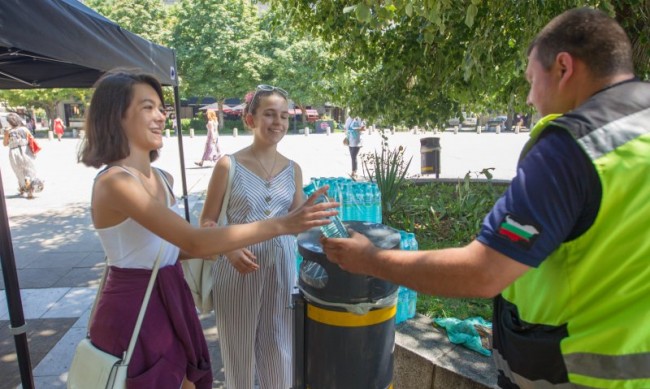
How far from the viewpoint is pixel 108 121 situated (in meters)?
1.71

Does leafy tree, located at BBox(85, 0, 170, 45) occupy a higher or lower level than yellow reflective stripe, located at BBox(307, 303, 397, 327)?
higher

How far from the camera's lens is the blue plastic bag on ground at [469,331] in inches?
108

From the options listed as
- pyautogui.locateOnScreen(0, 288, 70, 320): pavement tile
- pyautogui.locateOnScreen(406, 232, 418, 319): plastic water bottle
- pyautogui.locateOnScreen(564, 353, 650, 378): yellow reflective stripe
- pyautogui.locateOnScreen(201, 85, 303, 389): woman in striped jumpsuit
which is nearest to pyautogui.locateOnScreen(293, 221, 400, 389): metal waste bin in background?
pyautogui.locateOnScreen(201, 85, 303, 389): woman in striped jumpsuit

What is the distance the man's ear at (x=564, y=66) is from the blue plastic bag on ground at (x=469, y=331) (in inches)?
76.0

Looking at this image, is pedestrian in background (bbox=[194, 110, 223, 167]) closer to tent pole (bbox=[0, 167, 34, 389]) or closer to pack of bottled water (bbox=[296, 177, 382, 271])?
pack of bottled water (bbox=[296, 177, 382, 271])

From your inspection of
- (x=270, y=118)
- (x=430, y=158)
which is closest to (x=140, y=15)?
(x=430, y=158)

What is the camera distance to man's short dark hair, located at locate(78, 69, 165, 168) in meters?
1.69

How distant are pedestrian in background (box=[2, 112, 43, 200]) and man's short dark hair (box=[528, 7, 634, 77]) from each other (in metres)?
10.6

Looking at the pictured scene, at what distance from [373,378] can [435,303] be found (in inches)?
71.4

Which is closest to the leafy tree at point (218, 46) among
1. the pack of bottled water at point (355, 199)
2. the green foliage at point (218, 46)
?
the green foliage at point (218, 46)

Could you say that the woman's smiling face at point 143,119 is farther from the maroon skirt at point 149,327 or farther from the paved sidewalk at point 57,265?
the paved sidewalk at point 57,265

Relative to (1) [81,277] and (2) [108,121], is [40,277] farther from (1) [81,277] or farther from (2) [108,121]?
(2) [108,121]

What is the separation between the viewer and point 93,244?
6363 millimetres

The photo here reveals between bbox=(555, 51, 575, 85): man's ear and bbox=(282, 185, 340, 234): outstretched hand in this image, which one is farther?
bbox=(282, 185, 340, 234): outstretched hand
